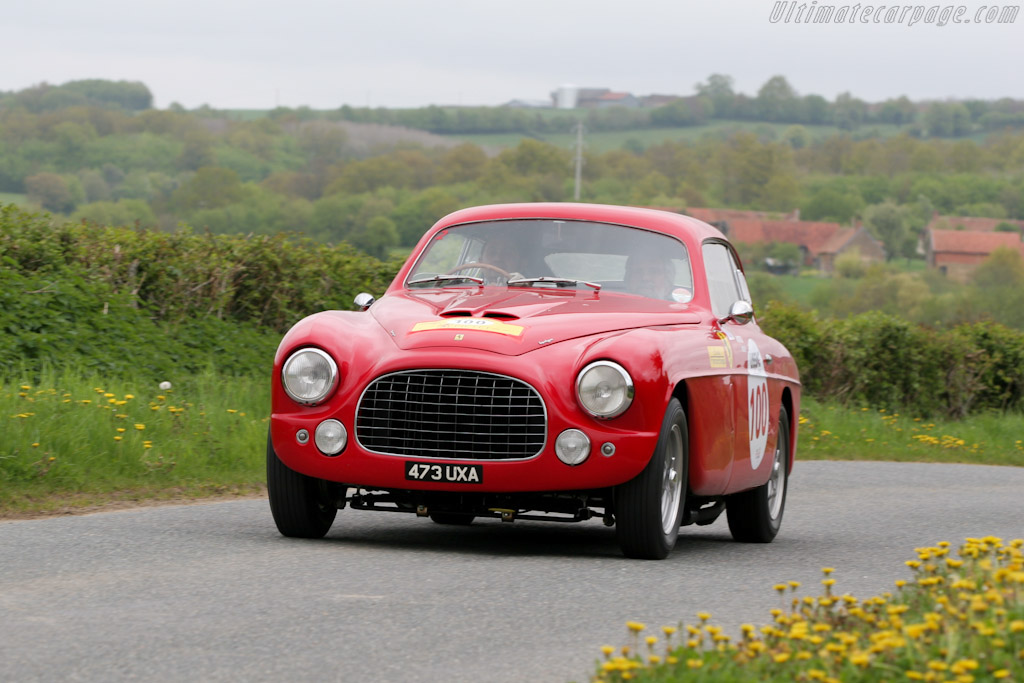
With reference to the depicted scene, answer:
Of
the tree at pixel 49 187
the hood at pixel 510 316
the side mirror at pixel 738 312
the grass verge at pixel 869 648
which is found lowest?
the tree at pixel 49 187

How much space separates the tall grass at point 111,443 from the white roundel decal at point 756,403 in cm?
352

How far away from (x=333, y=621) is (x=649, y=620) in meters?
1.12

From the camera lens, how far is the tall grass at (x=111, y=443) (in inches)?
348

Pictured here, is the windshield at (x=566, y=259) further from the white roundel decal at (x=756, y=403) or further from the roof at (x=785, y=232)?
the roof at (x=785, y=232)

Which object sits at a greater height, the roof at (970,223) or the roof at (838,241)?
the roof at (970,223)

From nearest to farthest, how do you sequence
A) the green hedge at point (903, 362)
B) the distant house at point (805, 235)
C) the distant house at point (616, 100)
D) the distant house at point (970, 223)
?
1. the green hedge at point (903, 362)
2. the distant house at point (805, 235)
3. the distant house at point (970, 223)
4. the distant house at point (616, 100)

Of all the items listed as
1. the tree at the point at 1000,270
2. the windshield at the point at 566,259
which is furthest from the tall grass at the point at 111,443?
the tree at the point at 1000,270

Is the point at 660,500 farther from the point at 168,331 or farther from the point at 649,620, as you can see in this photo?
the point at 168,331

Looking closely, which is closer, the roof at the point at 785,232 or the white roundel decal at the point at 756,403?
the white roundel decal at the point at 756,403

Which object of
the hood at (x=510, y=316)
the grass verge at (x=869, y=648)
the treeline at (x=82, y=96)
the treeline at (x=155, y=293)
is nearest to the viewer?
the grass verge at (x=869, y=648)

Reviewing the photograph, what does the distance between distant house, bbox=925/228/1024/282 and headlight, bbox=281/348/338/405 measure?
3039 inches

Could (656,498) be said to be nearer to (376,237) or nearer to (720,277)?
(720,277)

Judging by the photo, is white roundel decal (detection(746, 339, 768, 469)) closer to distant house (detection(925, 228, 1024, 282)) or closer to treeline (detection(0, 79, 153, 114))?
treeline (detection(0, 79, 153, 114))

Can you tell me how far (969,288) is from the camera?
74.2 metres
